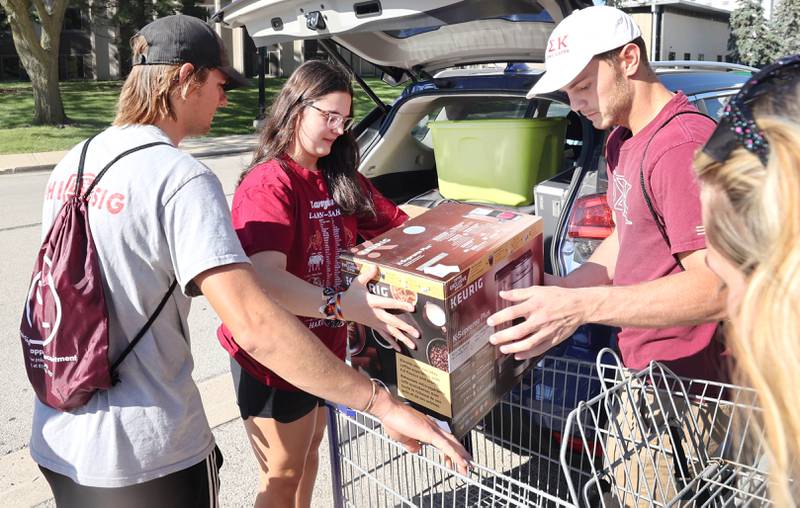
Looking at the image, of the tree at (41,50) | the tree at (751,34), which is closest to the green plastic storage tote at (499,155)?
the tree at (41,50)

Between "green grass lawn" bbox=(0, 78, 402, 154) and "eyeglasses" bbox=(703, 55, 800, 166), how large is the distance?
1207cm

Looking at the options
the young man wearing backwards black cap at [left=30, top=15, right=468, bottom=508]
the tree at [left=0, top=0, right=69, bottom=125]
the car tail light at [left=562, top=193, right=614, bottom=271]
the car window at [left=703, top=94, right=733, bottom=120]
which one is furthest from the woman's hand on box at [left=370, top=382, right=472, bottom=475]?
the tree at [left=0, top=0, right=69, bottom=125]

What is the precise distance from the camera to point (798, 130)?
0.92 metres

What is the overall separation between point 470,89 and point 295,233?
1.58 m

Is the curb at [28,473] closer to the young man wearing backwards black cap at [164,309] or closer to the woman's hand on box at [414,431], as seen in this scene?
the young man wearing backwards black cap at [164,309]

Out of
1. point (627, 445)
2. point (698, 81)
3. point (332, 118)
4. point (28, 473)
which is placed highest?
point (698, 81)

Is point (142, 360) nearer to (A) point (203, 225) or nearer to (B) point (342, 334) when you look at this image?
(A) point (203, 225)

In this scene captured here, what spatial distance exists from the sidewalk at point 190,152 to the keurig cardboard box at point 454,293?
1142cm

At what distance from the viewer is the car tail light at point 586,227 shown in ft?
8.82

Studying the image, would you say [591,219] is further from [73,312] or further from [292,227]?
[73,312]

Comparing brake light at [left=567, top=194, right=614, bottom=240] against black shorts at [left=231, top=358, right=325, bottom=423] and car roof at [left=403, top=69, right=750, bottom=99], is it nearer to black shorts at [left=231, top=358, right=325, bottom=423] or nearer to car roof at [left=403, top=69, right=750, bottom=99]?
car roof at [left=403, top=69, right=750, bottom=99]

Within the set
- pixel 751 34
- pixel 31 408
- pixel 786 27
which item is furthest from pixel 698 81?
pixel 751 34

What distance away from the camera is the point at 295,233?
2.29m

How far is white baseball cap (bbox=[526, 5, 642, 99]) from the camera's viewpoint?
2096mm
